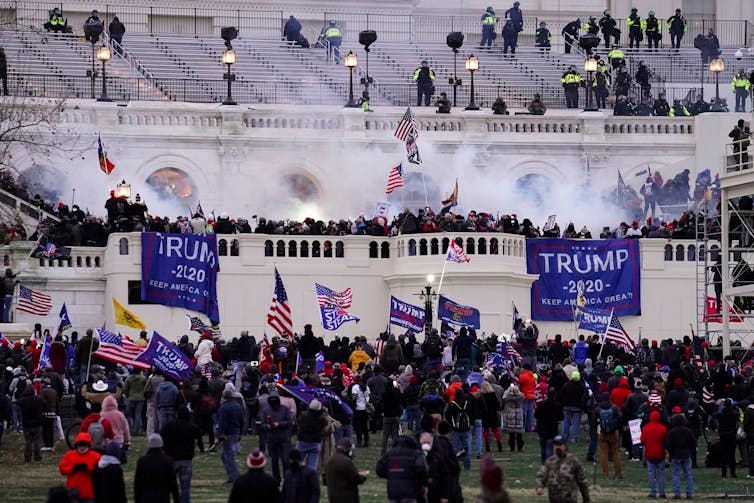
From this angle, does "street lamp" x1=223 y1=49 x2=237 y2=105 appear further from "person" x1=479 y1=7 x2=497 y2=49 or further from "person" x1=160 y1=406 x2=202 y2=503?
"person" x1=160 y1=406 x2=202 y2=503

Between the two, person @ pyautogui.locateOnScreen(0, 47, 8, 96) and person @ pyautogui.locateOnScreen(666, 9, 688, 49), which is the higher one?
person @ pyautogui.locateOnScreen(666, 9, 688, 49)

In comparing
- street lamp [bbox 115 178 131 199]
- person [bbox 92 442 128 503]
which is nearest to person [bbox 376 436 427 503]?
person [bbox 92 442 128 503]

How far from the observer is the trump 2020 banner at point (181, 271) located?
192ft

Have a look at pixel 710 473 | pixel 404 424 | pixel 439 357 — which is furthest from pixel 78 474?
pixel 439 357

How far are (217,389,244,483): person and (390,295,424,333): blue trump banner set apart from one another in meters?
14.5

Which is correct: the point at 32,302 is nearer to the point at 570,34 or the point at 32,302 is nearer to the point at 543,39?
the point at 543,39

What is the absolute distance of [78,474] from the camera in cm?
2967

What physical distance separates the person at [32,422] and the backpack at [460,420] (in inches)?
257

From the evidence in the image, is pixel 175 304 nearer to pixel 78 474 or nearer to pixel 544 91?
pixel 544 91

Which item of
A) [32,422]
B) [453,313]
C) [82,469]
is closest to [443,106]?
[453,313]

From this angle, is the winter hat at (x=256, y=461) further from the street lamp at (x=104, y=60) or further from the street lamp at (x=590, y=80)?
the street lamp at (x=590, y=80)

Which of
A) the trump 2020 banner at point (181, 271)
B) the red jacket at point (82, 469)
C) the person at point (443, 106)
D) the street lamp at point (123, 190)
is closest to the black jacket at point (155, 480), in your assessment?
the red jacket at point (82, 469)

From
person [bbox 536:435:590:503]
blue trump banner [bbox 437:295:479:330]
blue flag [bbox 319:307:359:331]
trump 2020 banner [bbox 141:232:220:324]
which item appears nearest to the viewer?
person [bbox 536:435:590:503]

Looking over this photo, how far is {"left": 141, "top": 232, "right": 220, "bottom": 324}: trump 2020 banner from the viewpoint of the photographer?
192 feet
